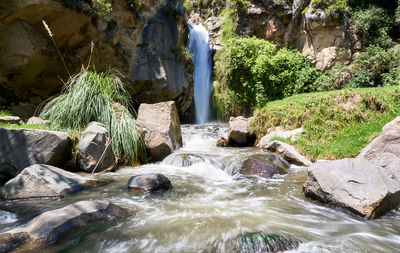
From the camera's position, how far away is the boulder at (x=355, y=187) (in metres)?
2.67

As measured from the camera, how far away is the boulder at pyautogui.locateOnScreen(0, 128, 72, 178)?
3726mm

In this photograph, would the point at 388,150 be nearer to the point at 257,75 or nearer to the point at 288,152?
the point at 288,152

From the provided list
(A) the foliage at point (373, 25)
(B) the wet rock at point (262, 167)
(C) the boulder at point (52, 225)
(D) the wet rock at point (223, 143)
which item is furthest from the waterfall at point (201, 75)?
(C) the boulder at point (52, 225)

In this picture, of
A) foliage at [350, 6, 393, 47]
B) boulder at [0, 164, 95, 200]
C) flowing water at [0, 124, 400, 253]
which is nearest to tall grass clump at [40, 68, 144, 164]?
flowing water at [0, 124, 400, 253]

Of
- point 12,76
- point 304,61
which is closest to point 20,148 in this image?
point 12,76

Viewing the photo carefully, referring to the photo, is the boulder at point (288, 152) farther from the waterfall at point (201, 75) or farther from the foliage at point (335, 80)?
the waterfall at point (201, 75)

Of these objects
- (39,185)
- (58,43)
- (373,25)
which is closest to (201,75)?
(373,25)

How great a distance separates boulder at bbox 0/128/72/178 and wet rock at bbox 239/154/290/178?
3.44 metres

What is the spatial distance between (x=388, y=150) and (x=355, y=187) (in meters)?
1.60

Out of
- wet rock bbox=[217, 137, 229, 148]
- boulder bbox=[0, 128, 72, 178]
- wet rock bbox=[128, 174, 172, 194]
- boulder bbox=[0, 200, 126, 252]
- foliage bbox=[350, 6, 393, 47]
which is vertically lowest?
wet rock bbox=[217, 137, 229, 148]

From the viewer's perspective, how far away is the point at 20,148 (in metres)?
3.84

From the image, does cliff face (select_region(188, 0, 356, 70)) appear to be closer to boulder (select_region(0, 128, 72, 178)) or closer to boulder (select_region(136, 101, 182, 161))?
boulder (select_region(136, 101, 182, 161))

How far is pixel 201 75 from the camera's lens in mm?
17000

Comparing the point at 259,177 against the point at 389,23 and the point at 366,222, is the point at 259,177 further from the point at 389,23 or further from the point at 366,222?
the point at 389,23
